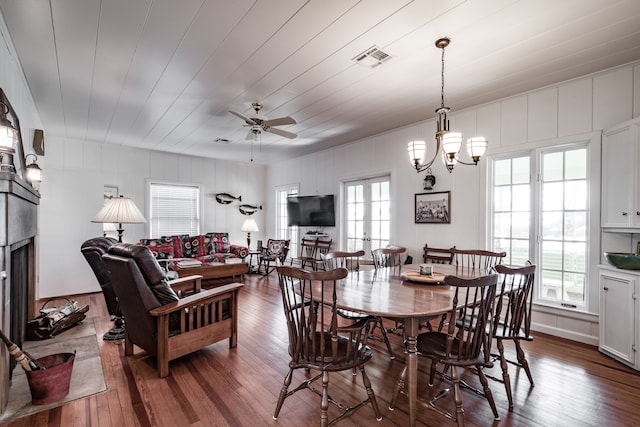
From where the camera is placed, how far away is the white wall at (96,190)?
16.1ft

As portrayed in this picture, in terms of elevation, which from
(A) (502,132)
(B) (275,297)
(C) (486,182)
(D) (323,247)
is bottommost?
(B) (275,297)

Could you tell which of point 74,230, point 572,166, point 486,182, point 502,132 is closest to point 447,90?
point 502,132

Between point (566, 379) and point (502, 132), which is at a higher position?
point (502, 132)

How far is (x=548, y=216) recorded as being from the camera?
11.5 feet

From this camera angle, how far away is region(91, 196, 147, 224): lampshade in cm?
333

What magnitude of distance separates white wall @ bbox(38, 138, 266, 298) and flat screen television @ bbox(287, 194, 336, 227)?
158 centimetres

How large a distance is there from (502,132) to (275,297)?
3.98 m

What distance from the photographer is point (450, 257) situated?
4.12 m

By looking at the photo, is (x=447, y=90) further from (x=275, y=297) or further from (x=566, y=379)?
(x=275, y=297)

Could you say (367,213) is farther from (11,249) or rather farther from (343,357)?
(11,249)

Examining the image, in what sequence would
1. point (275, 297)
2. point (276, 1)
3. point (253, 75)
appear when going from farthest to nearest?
point (275, 297) < point (253, 75) < point (276, 1)

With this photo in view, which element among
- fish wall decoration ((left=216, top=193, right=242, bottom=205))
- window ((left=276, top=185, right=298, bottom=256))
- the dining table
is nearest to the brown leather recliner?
the dining table

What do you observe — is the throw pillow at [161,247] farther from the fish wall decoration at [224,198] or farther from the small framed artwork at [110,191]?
the fish wall decoration at [224,198]

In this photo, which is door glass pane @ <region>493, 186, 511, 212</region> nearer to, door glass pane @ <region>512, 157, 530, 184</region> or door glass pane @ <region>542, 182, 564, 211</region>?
door glass pane @ <region>512, 157, 530, 184</region>
